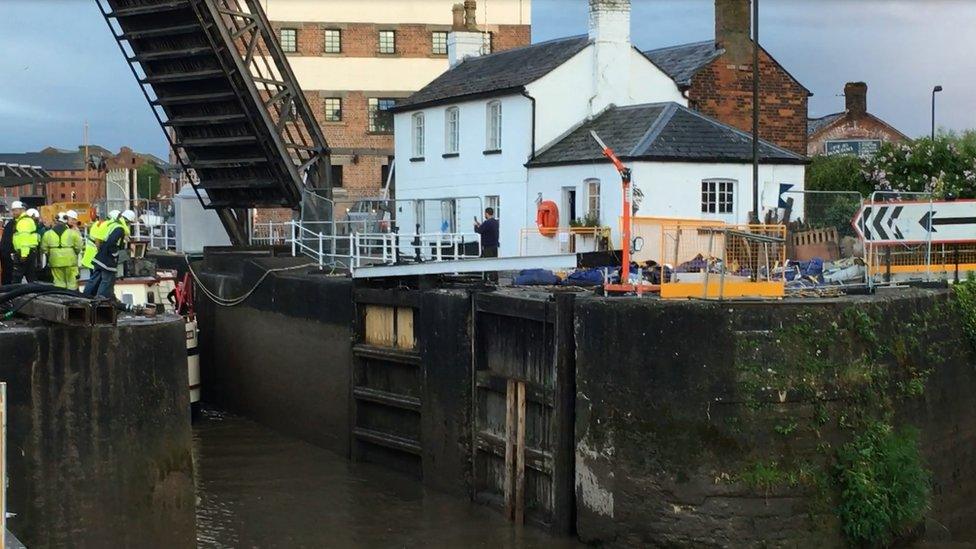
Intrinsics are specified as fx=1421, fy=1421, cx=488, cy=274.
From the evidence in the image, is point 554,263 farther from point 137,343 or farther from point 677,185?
point 677,185

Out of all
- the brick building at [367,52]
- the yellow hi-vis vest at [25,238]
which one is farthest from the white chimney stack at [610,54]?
the brick building at [367,52]

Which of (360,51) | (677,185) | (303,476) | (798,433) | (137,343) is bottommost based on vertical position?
(303,476)

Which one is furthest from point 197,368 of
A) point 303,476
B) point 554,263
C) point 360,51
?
point 360,51

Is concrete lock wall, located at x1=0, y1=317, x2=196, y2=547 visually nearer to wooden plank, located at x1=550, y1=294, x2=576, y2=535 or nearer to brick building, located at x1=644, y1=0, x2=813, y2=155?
wooden plank, located at x1=550, y1=294, x2=576, y2=535

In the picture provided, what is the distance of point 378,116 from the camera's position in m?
46.8

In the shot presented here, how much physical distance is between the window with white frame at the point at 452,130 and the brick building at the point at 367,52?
16.1 m

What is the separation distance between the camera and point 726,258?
49.1ft

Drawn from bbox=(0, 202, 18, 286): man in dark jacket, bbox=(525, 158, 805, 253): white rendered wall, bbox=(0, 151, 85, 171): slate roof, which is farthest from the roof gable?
bbox=(0, 151, 85, 171): slate roof

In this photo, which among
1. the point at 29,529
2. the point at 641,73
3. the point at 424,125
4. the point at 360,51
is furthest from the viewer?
the point at 360,51

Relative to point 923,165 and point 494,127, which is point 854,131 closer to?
point 923,165

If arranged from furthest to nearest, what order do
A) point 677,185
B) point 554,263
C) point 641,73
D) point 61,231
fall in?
point 641,73
point 677,185
point 61,231
point 554,263

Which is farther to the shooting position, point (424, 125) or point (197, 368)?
point (424, 125)

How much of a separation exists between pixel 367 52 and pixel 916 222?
3196 centimetres

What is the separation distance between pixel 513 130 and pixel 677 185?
165 inches
